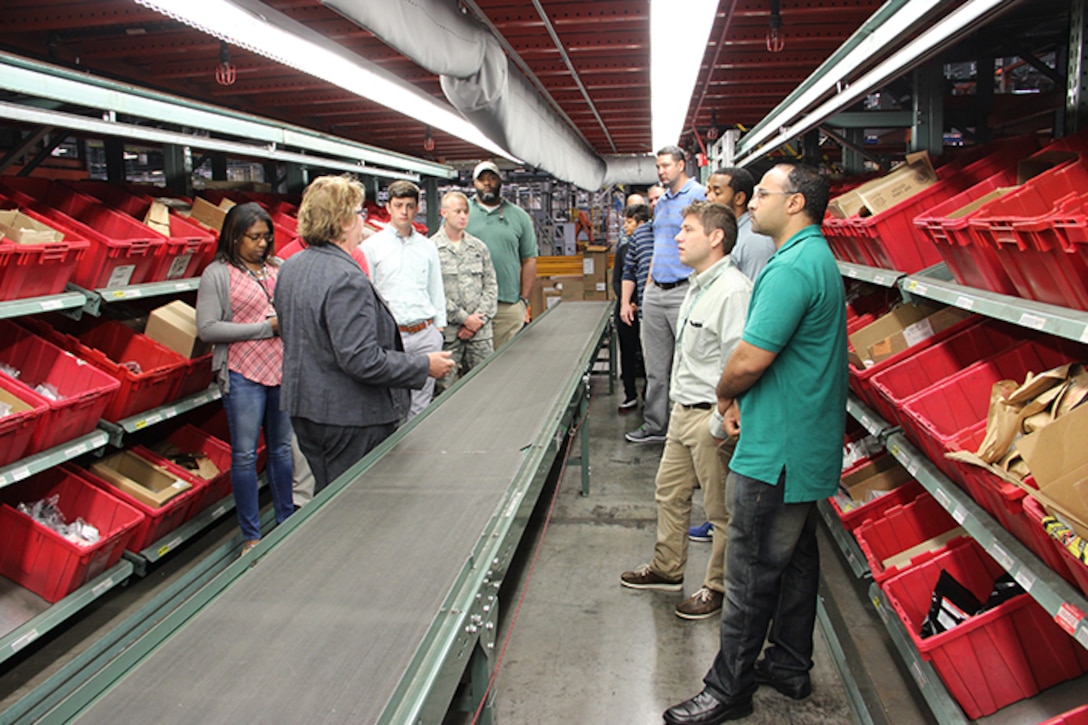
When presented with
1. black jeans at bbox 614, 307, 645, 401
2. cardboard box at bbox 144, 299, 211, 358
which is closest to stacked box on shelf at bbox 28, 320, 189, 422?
cardboard box at bbox 144, 299, 211, 358

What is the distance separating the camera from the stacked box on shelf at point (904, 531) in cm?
288

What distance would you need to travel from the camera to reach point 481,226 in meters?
5.06

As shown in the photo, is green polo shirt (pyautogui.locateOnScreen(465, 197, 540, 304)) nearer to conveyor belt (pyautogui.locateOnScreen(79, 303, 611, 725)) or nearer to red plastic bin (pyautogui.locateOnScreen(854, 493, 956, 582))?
conveyor belt (pyautogui.locateOnScreen(79, 303, 611, 725))

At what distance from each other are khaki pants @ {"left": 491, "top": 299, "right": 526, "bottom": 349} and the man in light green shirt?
7.52 ft

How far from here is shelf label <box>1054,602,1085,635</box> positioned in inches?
61.2

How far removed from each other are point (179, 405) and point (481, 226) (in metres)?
2.16

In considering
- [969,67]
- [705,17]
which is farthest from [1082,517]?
[969,67]

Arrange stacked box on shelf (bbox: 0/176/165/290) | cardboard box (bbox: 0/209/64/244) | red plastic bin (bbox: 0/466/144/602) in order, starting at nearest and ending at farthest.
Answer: cardboard box (bbox: 0/209/64/244) < red plastic bin (bbox: 0/466/144/602) < stacked box on shelf (bbox: 0/176/165/290)

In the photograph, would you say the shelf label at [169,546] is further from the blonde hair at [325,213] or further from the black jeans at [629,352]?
the black jeans at [629,352]

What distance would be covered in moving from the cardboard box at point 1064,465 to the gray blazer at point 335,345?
1.79 m

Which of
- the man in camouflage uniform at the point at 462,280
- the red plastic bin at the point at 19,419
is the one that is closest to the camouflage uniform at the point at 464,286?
the man in camouflage uniform at the point at 462,280

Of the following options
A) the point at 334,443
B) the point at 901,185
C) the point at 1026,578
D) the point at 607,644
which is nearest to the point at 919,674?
the point at 1026,578

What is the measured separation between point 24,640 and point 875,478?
3.34 meters

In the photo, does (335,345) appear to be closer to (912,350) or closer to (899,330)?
(912,350)
